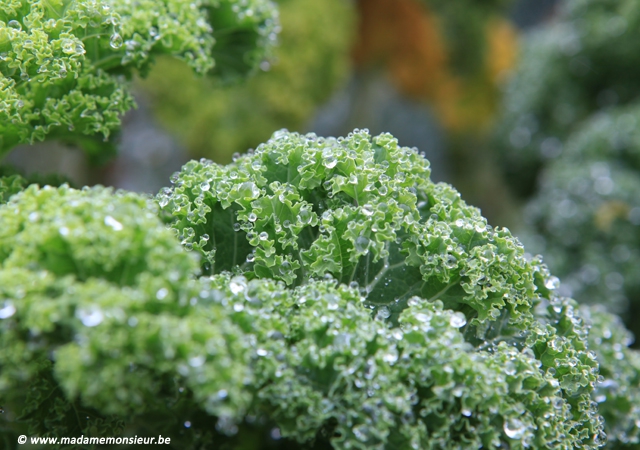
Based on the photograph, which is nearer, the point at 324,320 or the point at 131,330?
the point at 131,330

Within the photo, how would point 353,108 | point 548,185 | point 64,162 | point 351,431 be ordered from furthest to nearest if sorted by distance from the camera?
point 353,108, point 64,162, point 548,185, point 351,431

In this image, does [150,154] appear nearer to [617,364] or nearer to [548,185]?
[548,185]

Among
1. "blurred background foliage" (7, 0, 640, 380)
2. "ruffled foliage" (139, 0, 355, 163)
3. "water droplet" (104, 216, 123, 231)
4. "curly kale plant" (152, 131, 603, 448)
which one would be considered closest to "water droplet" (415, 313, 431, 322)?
"curly kale plant" (152, 131, 603, 448)

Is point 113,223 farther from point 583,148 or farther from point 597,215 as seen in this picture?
point 583,148

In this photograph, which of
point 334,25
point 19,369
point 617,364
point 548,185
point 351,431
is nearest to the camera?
point 19,369

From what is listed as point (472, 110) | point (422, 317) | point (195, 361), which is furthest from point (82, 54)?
point (472, 110)

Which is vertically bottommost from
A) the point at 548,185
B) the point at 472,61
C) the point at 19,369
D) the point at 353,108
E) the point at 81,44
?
the point at 19,369

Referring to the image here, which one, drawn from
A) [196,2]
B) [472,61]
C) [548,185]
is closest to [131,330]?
[196,2]
